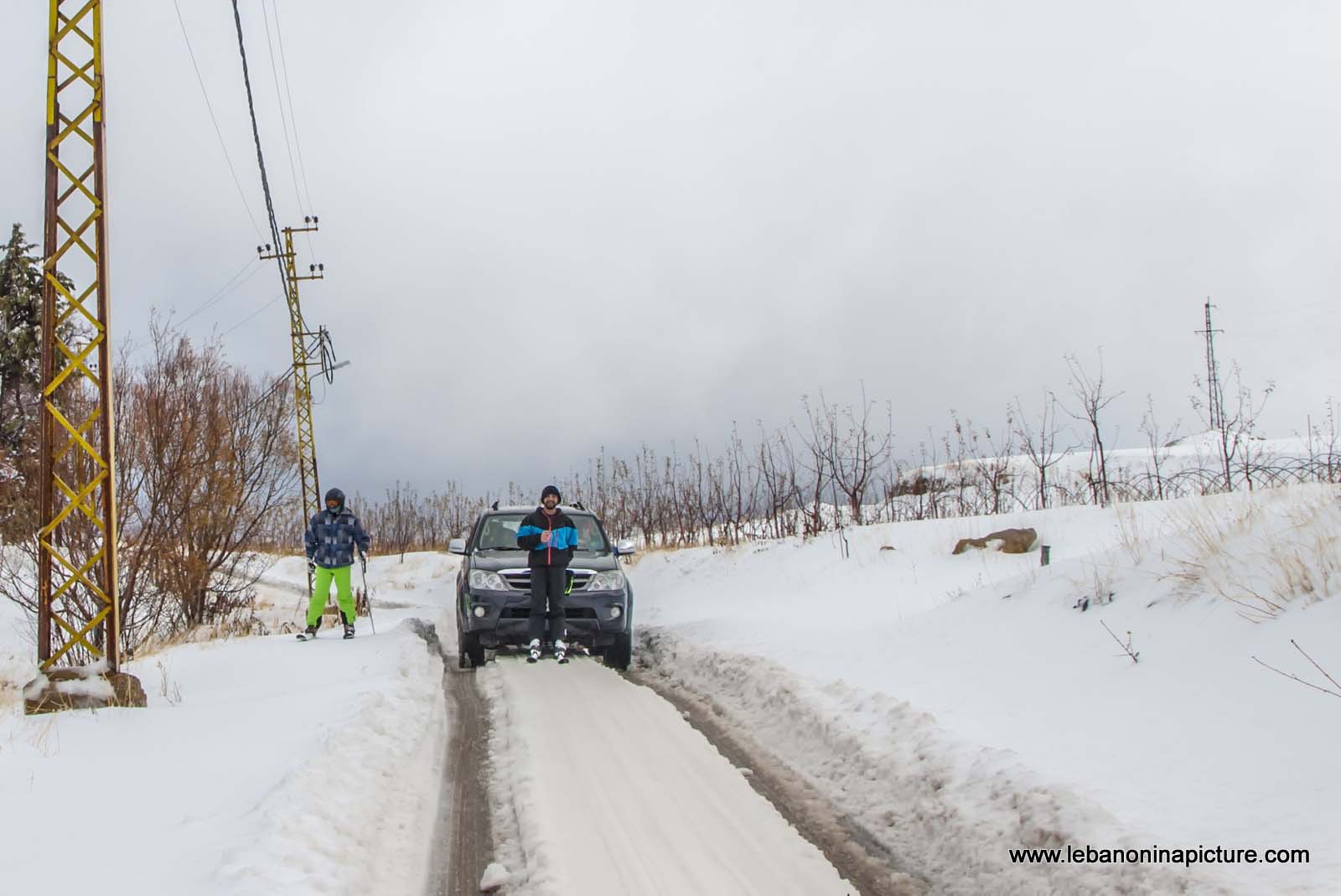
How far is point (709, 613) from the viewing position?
1443cm

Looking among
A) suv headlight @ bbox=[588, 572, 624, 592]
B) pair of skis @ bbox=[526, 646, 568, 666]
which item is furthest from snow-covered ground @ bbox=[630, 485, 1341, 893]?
pair of skis @ bbox=[526, 646, 568, 666]

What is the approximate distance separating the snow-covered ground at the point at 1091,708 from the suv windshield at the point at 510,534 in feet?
6.17

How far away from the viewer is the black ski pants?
9.36m

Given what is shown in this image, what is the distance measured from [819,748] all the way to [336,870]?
10.8ft

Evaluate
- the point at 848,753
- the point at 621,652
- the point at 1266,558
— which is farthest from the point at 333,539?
the point at 1266,558

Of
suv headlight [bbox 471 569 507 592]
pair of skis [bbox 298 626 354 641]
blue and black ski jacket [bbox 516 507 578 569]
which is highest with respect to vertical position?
blue and black ski jacket [bbox 516 507 578 569]

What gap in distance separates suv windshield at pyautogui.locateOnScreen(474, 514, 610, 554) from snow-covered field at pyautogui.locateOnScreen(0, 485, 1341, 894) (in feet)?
6.45

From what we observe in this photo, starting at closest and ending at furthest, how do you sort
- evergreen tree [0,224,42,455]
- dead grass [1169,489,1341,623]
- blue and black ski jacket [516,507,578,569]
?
dead grass [1169,489,1341,623] → blue and black ski jacket [516,507,578,569] → evergreen tree [0,224,42,455]

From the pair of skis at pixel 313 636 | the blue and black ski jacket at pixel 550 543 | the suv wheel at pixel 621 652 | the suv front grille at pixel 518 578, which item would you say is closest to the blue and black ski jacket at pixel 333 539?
the pair of skis at pixel 313 636

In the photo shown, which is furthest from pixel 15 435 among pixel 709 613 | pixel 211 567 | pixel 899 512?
pixel 899 512

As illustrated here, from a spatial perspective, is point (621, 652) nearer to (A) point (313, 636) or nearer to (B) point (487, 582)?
(B) point (487, 582)

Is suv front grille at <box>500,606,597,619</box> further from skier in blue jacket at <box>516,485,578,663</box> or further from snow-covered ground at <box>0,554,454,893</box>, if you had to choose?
snow-covered ground at <box>0,554,454,893</box>

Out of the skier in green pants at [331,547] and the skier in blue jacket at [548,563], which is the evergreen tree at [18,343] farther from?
the skier in blue jacket at [548,563]

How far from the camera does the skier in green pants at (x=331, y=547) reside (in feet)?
37.4
